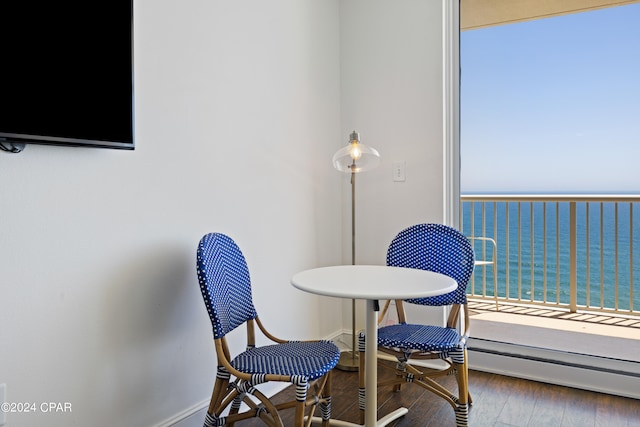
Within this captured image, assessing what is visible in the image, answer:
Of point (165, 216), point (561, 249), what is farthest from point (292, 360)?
point (561, 249)

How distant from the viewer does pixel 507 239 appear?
3.78m

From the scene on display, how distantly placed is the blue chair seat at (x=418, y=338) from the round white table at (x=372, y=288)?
0.19 meters

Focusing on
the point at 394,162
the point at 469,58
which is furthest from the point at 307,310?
the point at 469,58

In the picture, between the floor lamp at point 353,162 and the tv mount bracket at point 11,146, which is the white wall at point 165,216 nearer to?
the tv mount bracket at point 11,146

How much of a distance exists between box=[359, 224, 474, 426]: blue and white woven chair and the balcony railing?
97 centimetres

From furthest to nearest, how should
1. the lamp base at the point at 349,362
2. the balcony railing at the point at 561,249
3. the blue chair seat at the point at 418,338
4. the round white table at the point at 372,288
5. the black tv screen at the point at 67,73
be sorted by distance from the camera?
the balcony railing at the point at 561,249 → the lamp base at the point at 349,362 → the blue chair seat at the point at 418,338 → the round white table at the point at 372,288 → the black tv screen at the point at 67,73

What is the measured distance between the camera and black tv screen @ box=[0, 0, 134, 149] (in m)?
1.26

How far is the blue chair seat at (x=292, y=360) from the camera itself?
158 centimetres

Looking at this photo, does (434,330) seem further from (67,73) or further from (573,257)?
(573,257)

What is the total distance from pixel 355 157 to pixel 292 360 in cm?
120

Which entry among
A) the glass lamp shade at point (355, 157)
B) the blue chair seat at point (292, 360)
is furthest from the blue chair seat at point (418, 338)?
the glass lamp shade at point (355, 157)

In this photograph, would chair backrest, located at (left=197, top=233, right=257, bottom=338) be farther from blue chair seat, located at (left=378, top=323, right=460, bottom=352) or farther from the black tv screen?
blue chair seat, located at (left=378, top=323, right=460, bottom=352)

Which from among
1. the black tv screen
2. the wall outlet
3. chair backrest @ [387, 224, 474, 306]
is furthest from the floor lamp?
the wall outlet

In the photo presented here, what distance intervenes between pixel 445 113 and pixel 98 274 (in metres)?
2.08
